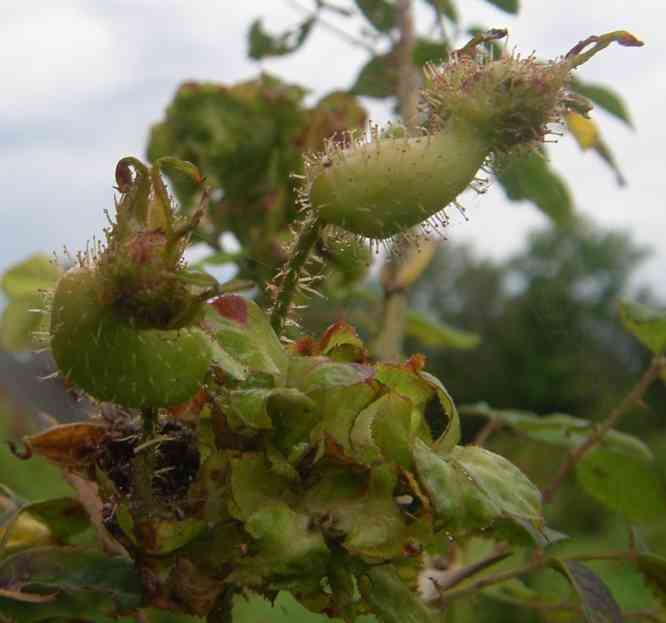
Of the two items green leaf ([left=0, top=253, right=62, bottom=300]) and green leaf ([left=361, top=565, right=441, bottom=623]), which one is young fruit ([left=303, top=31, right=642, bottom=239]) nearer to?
green leaf ([left=361, top=565, right=441, bottom=623])

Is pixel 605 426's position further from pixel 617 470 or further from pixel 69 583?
pixel 69 583

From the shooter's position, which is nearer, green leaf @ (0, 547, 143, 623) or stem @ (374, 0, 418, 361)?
green leaf @ (0, 547, 143, 623)

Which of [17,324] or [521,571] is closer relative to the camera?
[521,571]

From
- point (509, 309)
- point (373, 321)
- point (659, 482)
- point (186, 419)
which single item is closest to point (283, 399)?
point (186, 419)

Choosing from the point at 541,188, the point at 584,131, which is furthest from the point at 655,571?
the point at 584,131

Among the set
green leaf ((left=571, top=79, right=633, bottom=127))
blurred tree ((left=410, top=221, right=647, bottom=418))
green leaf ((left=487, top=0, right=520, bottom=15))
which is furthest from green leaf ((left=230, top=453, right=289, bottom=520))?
blurred tree ((left=410, top=221, right=647, bottom=418))
